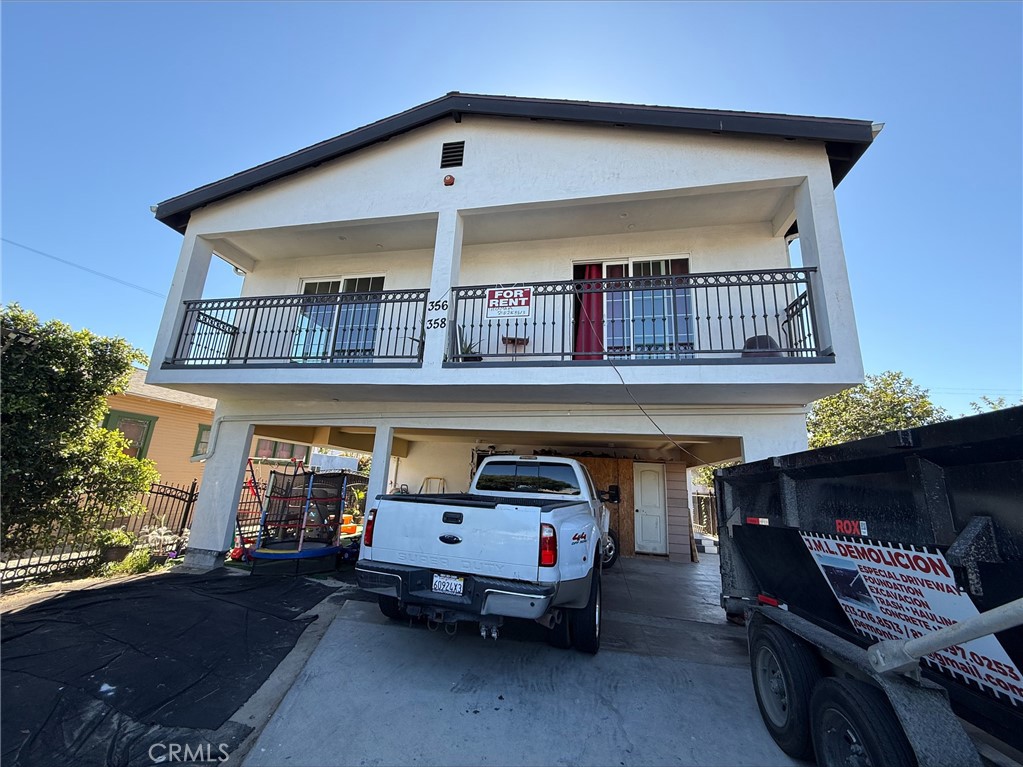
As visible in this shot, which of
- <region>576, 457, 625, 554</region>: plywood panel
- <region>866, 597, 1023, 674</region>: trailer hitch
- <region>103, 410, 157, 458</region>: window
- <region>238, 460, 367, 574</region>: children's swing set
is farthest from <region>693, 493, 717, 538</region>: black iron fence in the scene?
<region>103, 410, 157, 458</region>: window

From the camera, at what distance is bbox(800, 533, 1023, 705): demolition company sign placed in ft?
6.27

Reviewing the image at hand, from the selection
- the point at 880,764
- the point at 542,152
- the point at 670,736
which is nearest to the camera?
Answer: the point at 880,764

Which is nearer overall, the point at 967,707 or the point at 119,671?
the point at 967,707

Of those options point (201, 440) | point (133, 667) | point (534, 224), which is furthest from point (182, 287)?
point (201, 440)

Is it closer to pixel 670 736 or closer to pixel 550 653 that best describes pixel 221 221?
pixel 550 653

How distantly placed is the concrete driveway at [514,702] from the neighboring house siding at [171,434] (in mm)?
12121

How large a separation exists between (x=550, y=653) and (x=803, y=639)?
2528 millimetres

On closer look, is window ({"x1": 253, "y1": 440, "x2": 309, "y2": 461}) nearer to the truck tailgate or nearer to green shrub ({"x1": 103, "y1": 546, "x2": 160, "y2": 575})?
green shrub ({"x1": 103, "y1": 546, "x2": 160, "y2": 575})

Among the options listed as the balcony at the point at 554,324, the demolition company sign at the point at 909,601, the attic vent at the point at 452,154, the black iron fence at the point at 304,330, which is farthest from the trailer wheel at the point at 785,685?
the attic vent at the point at 452,154

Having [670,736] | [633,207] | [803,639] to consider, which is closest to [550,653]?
[670,736]

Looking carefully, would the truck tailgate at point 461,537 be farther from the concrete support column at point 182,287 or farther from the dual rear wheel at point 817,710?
the concrete support column at point 182,287

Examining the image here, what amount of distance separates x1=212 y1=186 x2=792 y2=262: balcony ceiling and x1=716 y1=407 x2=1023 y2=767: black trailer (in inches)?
200

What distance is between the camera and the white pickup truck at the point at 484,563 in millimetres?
3416

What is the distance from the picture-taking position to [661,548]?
38.7 feet
